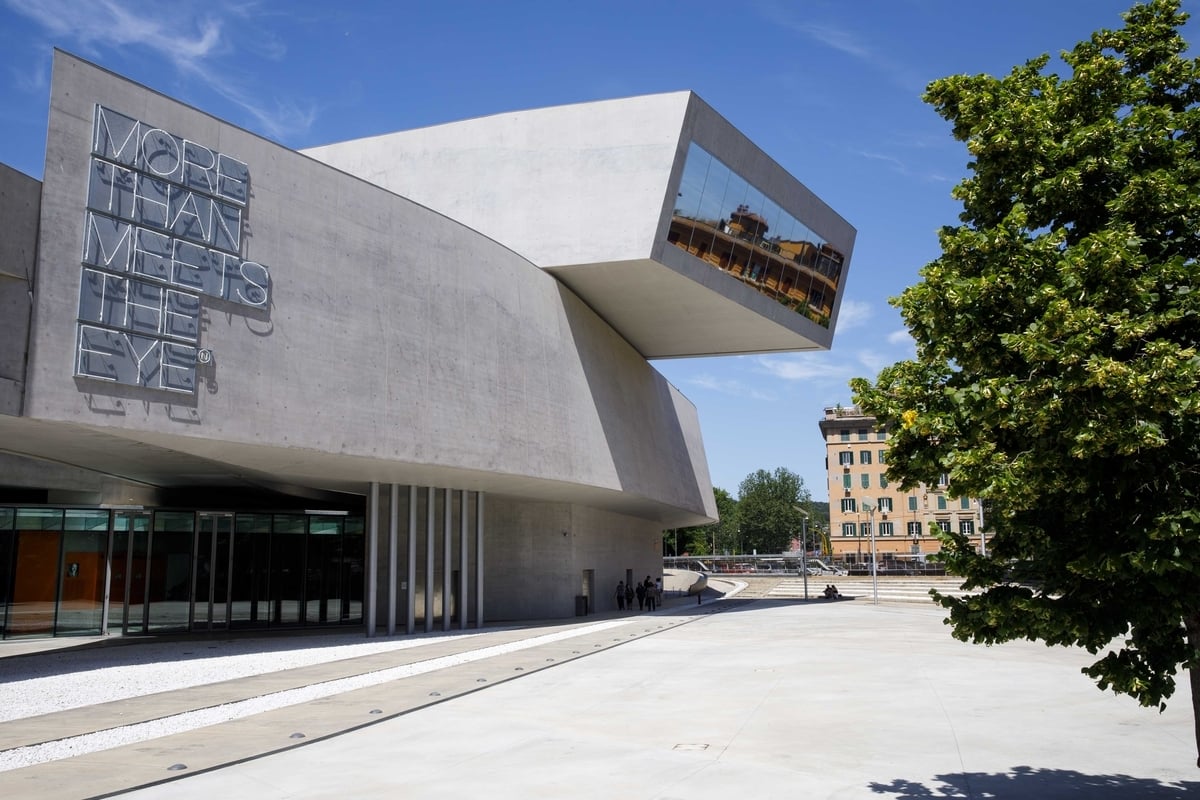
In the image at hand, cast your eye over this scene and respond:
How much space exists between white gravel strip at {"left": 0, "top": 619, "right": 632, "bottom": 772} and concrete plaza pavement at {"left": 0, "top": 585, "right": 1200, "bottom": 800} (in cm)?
41

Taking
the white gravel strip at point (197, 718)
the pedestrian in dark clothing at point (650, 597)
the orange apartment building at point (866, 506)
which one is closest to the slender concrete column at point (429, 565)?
the white gravel strip at point (197, 718)

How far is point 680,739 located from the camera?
12039mm

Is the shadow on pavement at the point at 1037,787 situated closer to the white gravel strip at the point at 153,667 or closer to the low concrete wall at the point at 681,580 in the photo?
the white gravel strip at the point at 153,667

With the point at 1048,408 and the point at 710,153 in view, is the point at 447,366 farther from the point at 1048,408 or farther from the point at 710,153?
the point at 1048,408

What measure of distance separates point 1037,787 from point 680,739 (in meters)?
4.35

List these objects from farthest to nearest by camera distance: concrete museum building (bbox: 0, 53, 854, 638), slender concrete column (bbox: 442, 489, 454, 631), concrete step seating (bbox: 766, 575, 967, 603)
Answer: concrete step seating (bbox: 766, 575, 967, 603), slender concrete column (bbox: 442, 489, 454, 631), concrete museum building (bbox: 0, 53, 854, 638)

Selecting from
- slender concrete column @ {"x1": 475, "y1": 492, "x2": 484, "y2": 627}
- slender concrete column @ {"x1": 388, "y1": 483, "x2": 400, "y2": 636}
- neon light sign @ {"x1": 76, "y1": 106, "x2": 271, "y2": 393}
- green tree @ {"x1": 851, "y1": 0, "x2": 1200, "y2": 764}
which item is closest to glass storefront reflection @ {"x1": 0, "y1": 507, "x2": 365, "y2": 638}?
slender concrete column @ {"x1": 475, "y1": 492, "x2": 484, "y2": 627}

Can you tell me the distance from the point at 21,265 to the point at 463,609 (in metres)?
18.4

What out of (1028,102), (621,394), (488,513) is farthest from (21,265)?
(621,394)

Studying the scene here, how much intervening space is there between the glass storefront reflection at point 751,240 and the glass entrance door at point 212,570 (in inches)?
680

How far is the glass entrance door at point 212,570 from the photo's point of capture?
1152 inches

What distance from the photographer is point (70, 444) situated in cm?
2073

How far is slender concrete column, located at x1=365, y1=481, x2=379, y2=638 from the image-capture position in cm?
2785

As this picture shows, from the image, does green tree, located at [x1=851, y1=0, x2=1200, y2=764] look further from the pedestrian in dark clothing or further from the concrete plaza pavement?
the pedestrian in dark clothing
